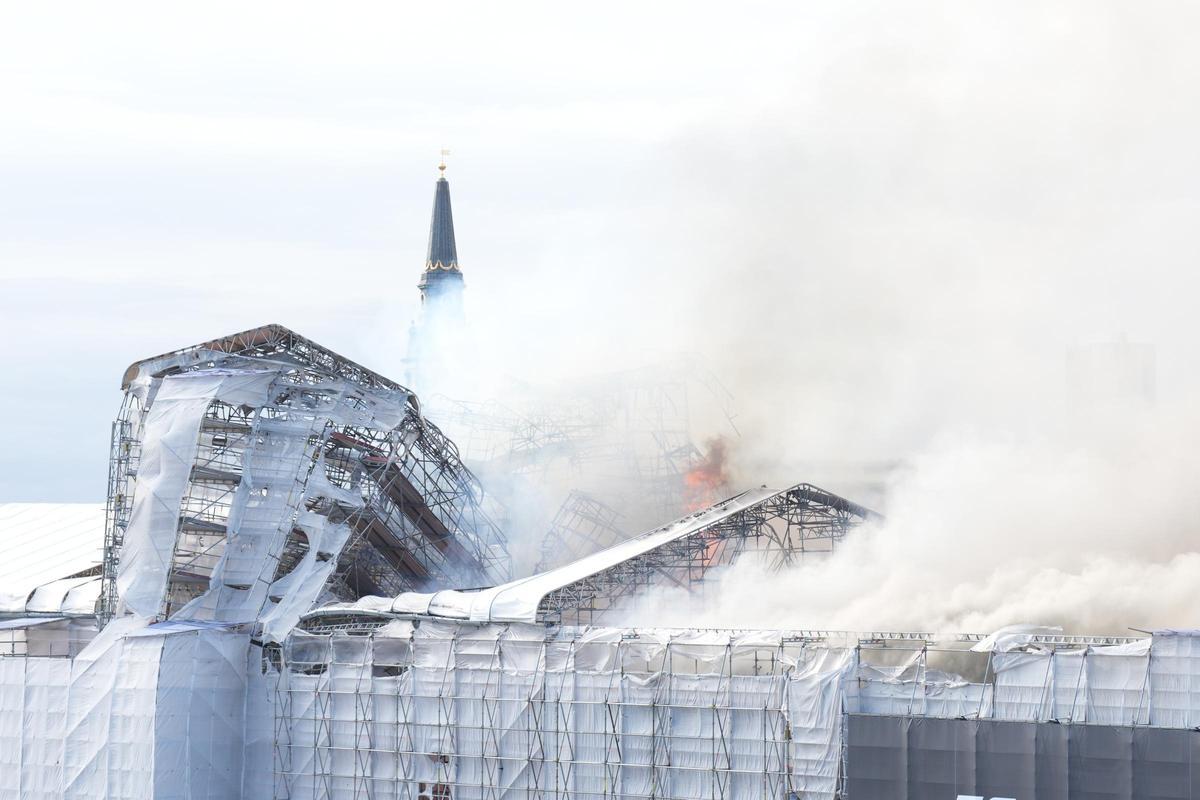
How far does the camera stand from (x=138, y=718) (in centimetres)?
6688

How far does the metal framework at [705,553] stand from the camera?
6831 centimetres

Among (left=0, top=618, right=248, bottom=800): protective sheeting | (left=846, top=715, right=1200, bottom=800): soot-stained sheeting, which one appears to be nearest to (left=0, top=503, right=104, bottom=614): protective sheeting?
(left=0, top=618, right=248, bottom=800): protective sheeting

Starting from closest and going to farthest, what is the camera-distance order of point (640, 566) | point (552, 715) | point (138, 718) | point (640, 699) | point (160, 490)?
point (640, 699) → point (552, 715) → point (138, 718) → point (160, 490) → point (640, 566)

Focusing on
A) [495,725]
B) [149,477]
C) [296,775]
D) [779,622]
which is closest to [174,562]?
[149,477]

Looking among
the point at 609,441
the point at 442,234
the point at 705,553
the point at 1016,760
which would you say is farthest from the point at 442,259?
the point at 1016,760

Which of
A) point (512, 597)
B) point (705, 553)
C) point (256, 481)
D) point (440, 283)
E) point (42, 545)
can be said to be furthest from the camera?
point (440, 283)

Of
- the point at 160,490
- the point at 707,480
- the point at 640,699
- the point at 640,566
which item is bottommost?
the point at 640,699

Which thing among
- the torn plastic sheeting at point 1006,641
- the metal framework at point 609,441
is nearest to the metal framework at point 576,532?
the metal framework at point 609,441

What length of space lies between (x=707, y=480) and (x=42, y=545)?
37.7 m

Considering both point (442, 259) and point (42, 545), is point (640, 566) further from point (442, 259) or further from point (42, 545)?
point (442, 259)

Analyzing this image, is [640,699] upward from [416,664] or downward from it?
downward

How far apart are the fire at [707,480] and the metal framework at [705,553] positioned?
14.6 m

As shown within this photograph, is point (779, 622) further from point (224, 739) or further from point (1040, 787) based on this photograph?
point (224, 739)

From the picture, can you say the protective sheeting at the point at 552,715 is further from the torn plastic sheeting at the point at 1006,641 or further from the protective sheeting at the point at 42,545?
the protective sheeting at the point at 42,545
